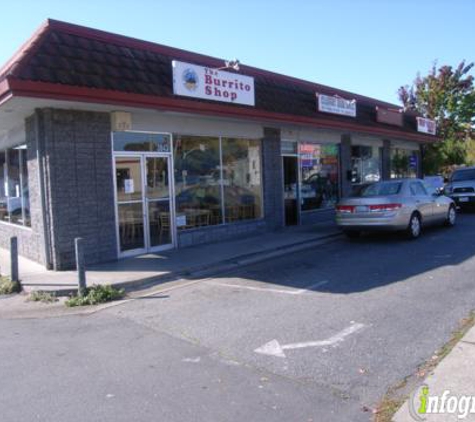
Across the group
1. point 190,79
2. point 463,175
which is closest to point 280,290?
point 190,79

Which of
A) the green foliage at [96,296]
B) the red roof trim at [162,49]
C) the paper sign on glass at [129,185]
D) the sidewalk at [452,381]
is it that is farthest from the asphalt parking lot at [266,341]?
the red roof trim at [162,49]

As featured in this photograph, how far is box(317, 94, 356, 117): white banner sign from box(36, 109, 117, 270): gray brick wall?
7354 millimetres

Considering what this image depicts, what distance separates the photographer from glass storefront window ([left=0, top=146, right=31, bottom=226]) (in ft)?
35.2

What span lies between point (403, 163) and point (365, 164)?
438 cm

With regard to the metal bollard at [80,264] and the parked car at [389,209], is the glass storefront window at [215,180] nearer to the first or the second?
the parked car at [389,209]

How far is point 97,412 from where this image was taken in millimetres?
3635

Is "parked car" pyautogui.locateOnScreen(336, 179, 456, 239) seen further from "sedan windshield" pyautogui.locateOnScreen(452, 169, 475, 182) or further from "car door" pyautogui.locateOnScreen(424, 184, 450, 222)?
"sedan windshield" pyautogui.locateOnScreen(452, 169, 475, 182)

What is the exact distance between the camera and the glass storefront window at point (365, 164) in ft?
59.3

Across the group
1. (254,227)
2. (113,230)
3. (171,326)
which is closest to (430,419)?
(171,326)

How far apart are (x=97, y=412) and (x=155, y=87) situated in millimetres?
7198

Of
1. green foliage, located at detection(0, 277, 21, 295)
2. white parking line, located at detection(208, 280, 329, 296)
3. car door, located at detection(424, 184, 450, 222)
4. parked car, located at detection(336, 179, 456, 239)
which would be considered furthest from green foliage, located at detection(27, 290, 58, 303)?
car door, located at detection(424, 184, 450, 222)

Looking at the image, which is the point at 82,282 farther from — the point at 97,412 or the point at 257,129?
the point at 257,129

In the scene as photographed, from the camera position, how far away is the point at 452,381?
3779 millimetres

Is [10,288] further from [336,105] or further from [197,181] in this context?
[336,105]
